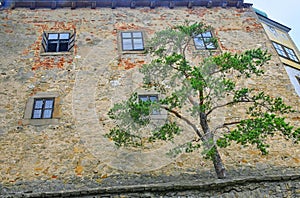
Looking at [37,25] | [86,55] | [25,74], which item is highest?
[37,25]

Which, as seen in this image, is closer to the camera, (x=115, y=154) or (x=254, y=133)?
(x=254, y=133)

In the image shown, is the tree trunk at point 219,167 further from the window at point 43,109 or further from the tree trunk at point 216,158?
the window at point 43,109

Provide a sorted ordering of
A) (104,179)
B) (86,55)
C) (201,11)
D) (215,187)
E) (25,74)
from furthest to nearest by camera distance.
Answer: (201,11), (86,55), (25,74), (104,179), (215,187)

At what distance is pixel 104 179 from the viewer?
815 centimetres

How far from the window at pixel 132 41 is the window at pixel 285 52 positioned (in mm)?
5728

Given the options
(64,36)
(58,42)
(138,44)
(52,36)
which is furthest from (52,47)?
(138,44)

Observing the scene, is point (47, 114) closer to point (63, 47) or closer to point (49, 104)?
point (49, 104)

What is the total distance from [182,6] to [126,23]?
8.48ft

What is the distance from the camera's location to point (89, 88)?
33.1 feet

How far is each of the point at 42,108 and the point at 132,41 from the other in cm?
406

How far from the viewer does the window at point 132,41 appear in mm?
11500

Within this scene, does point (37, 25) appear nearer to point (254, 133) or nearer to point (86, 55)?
point (86, 55)

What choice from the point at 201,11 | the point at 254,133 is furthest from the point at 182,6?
the point at 254,133

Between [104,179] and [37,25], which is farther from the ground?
[37,25]
